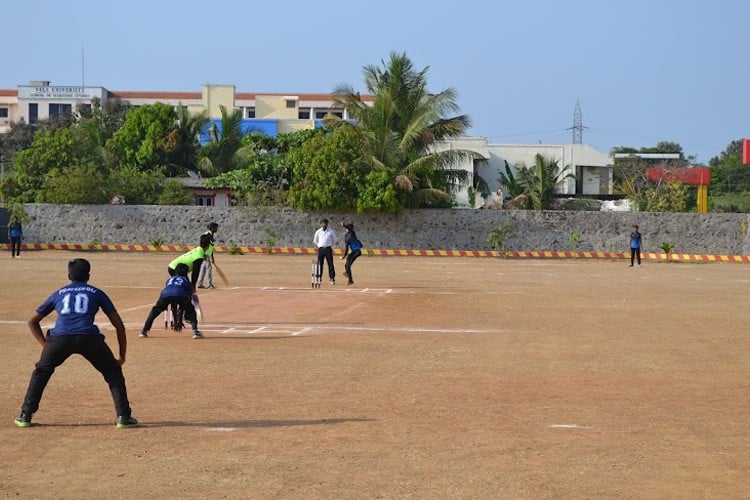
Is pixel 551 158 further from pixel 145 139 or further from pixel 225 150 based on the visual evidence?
pixel 145 139

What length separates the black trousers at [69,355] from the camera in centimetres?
915

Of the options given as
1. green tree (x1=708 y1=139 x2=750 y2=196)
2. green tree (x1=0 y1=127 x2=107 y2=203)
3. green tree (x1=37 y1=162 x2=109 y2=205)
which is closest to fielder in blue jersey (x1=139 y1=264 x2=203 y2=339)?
green tree (x1=37 y1=162 x2=109 y2=205)

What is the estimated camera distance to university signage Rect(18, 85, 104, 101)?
9019 centimetres

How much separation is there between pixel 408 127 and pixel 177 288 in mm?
34979

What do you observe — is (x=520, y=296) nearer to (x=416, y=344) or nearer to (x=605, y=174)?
(x=416, y=344)

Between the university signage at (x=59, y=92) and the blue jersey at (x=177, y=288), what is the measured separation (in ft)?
254

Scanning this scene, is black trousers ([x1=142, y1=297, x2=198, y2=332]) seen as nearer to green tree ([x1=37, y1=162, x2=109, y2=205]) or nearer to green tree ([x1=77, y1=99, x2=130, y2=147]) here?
green tree ([x1=37, y1=162, x2=109, y2=205])

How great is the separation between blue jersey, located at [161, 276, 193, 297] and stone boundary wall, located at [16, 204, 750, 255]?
1322 inches

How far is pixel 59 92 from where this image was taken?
90312 mm

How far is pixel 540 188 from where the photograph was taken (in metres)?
55.0

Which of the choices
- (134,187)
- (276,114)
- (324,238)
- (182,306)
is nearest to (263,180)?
(134,187)

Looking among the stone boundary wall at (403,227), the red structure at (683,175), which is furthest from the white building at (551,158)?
the stone boundary wall at (403,227)

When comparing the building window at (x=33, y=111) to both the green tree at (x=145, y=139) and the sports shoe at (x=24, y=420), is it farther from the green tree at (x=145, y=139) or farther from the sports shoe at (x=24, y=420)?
the sports shoe at (x=24, y=420)

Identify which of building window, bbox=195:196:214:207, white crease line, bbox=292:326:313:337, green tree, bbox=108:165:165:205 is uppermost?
green tree, bbox=108:165:165:205
